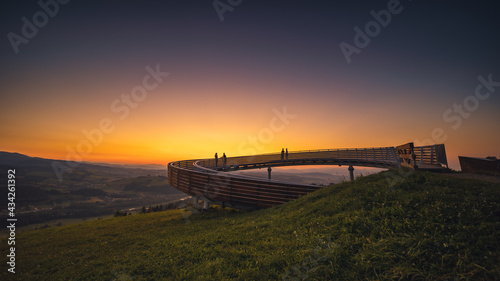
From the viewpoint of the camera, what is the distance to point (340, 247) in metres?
4.18

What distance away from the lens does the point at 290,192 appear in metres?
10.5

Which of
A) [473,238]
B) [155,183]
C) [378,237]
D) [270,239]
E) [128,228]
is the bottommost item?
[155,183]

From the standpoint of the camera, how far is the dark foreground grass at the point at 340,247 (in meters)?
3.24

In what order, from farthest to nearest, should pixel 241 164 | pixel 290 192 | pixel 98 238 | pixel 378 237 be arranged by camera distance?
pixel 241 164
pixel 290 192
pixel 98 238
pixel 378 237

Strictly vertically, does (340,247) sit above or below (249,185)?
below

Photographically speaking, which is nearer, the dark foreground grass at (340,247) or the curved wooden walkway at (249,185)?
the dark foreground grass at (340,247)

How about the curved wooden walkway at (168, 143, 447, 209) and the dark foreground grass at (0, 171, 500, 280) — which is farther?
the curved wooden walkway at (168, 143, 447, 209)

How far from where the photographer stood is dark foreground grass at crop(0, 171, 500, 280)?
3236 mm

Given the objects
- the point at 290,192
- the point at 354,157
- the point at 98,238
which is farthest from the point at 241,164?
the point at 98,238

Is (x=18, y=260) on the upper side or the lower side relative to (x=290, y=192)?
lower

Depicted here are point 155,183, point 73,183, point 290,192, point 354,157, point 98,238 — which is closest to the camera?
point 98,238

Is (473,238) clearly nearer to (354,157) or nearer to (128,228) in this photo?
(128,228)

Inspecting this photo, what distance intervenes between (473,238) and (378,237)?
143cm

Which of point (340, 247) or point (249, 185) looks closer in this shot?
point (340, 247)
